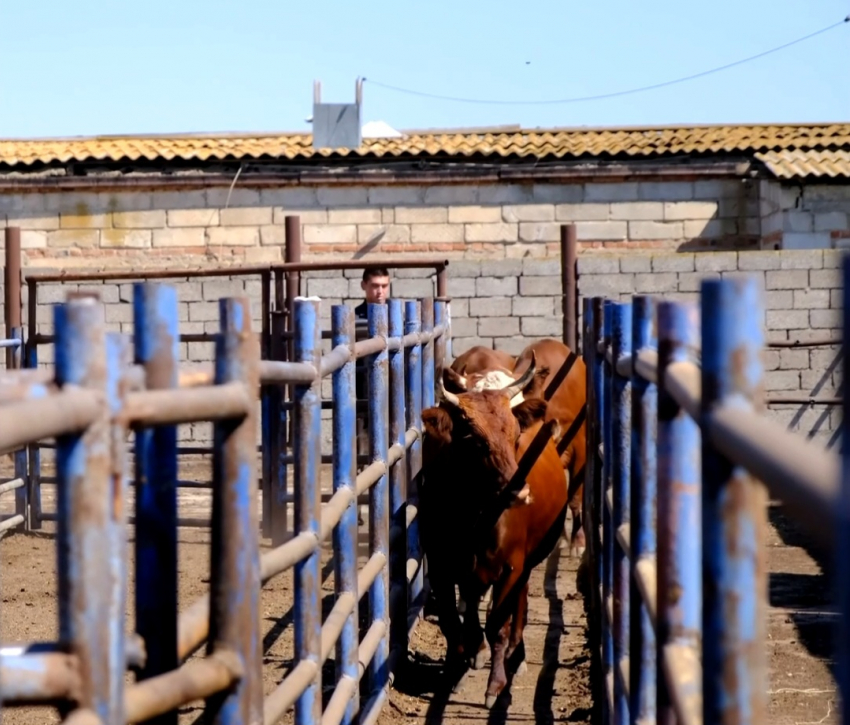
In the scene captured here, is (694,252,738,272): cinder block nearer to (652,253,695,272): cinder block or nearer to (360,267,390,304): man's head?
(652,253,695,272): cinder block

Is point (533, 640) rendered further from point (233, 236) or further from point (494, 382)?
point (233, 236)

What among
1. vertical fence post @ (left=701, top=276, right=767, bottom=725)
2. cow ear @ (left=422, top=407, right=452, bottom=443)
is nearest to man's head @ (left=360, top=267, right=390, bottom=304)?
Result: cow ear @ (left=422, top=407, right=452, bottom=443)

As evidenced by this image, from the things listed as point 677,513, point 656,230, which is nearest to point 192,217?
point 656,230

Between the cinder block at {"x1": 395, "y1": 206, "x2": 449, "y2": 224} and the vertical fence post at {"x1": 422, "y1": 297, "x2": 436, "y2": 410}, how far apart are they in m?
8.42

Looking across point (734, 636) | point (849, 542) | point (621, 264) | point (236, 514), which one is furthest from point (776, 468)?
point (621, 264)

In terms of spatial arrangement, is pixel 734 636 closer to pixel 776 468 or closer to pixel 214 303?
pixel 776 468

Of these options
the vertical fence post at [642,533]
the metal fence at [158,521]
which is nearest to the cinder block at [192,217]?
the metal fence at [158,521]

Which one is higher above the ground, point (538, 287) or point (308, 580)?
point (538, 287)

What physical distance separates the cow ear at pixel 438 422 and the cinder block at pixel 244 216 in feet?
33.0

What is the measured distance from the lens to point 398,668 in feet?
18.9

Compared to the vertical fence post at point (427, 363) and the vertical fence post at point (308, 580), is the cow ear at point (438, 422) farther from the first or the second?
the vertical fence post at point (308, 580)

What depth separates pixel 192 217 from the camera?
15906 mm

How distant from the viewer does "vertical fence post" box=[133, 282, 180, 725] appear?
2100 millimetres

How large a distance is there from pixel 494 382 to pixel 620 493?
10.4ft
